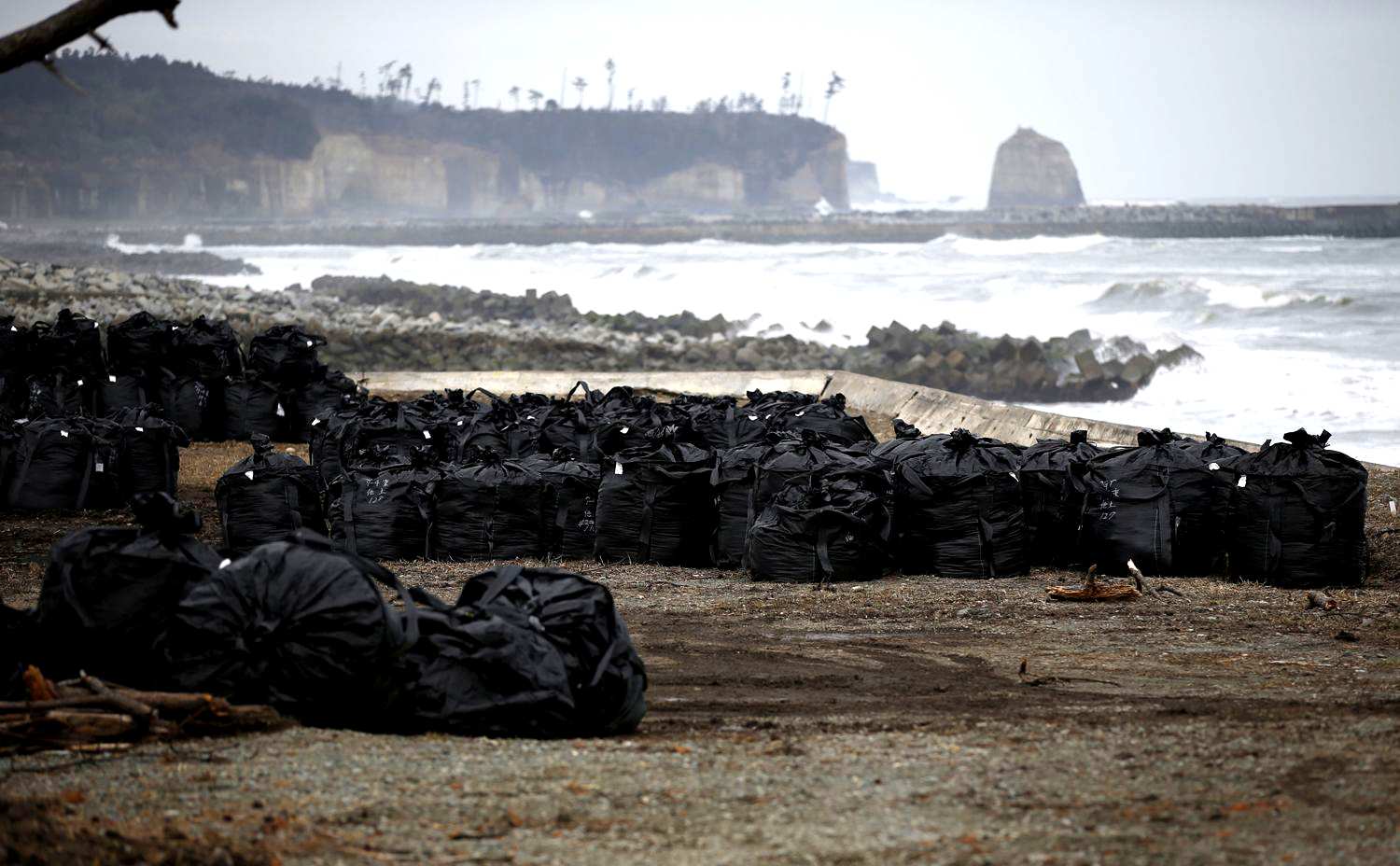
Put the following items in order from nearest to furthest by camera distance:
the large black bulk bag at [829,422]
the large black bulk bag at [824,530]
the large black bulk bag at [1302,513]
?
the large black bulk bag at [1302,513] → the large black bulk bag at [824,530] → the large black bulk bag at [829,422]

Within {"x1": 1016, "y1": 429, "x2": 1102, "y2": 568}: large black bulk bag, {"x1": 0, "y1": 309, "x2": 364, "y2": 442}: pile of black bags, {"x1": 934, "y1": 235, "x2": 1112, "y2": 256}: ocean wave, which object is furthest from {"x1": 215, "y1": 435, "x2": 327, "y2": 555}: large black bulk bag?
{"x1": 934, "y1": 235, "x2": 1112, "y2": 256}: ocean wave

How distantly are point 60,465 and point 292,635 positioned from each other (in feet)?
21.5

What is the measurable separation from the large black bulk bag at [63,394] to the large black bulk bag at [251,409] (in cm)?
119

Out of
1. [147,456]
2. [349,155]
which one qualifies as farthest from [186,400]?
[349,155]

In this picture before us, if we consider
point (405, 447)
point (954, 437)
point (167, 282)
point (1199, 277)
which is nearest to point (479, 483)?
point (405, 447)

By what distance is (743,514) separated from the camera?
8633 mm

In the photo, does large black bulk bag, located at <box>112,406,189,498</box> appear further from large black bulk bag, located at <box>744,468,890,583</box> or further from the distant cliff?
the distant cliff

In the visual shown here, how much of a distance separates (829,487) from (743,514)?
2.41ft

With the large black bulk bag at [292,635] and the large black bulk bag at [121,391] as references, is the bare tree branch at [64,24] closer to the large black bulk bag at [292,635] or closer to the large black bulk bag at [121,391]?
the large black bulk bag at [292,635]

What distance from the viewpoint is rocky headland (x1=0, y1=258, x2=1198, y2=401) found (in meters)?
23.9

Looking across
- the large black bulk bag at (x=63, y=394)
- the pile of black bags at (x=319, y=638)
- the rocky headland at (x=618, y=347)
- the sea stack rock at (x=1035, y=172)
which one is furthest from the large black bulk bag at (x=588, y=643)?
the sea stack rock at (x=1035, y=172)

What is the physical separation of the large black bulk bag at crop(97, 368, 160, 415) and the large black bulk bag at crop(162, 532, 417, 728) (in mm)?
9013

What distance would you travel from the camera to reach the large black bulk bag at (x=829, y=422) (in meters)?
10.3

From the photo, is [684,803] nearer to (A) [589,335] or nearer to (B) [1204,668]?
(B) [1204,668]
